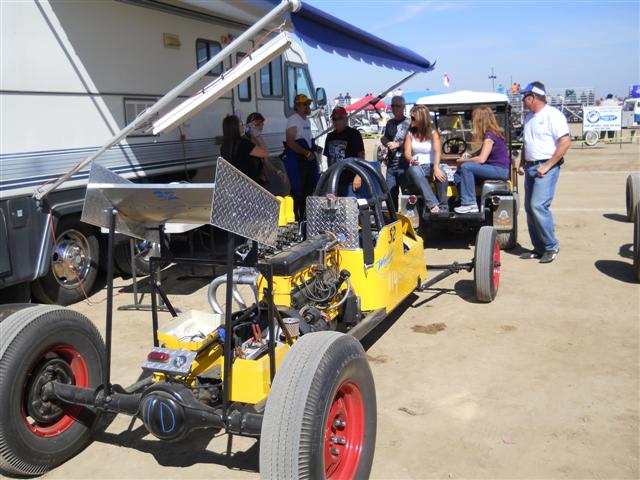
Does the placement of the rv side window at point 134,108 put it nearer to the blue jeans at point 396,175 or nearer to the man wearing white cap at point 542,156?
the blue jeans at point 396,175

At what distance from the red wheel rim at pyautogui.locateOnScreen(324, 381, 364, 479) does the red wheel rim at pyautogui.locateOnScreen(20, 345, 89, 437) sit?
1456mm

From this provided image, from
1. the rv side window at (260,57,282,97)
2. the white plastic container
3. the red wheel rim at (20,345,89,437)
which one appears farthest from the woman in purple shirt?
the red wheel rim at (20,345,89,437)

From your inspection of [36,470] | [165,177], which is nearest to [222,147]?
[165,177]

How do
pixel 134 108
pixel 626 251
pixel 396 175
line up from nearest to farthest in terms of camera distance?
pixel 134 108 → pixel 626 251 → pixel 396 175

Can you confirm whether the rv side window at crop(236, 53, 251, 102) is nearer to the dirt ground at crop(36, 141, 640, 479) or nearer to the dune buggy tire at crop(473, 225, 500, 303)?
the dirt ground at crop(36, 141, 640, 479)

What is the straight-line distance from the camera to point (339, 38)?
25.5 ft

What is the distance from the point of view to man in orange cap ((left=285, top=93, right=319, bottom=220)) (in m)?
9.05

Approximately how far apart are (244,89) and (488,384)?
6.64 m

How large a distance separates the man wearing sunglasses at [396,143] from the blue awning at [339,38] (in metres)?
0.93

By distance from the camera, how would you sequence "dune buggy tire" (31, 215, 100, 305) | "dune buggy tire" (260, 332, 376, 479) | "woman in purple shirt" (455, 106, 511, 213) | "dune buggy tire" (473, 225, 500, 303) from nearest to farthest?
1. "dune buggy tire" (260, 332, 376, 479)
2. "dune buggy tire" (473, 225, 500, 303)
3. "dune buggy tire" (31, 215, 100, 305)
4. "woman in purple shirt" (455, 106, 511, 213)

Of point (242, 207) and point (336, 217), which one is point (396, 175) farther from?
point (242, 207)

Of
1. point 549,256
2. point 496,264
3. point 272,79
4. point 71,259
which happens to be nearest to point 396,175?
point 549,256

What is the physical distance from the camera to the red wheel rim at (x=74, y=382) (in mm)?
3357

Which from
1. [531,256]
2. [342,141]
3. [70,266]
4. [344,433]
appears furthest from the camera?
[342,141]
